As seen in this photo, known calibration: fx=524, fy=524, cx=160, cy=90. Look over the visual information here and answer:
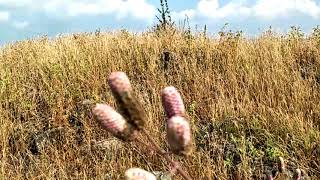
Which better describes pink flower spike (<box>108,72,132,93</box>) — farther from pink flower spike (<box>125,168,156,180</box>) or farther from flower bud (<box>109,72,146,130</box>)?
pink flower spike (<box>125,168,156,180</box>)

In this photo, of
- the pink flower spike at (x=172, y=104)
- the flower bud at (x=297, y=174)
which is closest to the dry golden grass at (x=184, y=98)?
the flower bud at (x=297, y=174)

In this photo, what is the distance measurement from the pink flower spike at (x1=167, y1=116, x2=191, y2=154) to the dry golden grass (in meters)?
3.84

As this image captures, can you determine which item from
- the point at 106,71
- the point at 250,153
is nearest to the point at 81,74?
the point at 106,71

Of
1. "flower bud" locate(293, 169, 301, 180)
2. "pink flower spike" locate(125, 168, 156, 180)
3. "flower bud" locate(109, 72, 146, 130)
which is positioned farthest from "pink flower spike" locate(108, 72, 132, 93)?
"flower bud" locate(293, 169, 301, 180)

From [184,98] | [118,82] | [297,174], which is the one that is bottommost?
[184,98]

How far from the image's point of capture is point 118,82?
2.78 feet

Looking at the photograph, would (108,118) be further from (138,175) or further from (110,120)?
(138,175)

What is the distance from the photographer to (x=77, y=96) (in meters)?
6.72

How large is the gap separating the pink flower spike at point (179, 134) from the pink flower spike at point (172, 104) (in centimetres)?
3

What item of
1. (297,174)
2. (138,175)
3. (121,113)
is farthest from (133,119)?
(297,174)

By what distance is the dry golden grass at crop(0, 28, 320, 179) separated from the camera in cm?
504

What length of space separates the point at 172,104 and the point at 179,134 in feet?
0.23

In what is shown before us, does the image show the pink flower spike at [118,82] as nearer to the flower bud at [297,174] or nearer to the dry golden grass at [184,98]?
the flower bud at [297,174]

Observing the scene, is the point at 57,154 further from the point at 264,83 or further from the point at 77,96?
the point at 264,83
